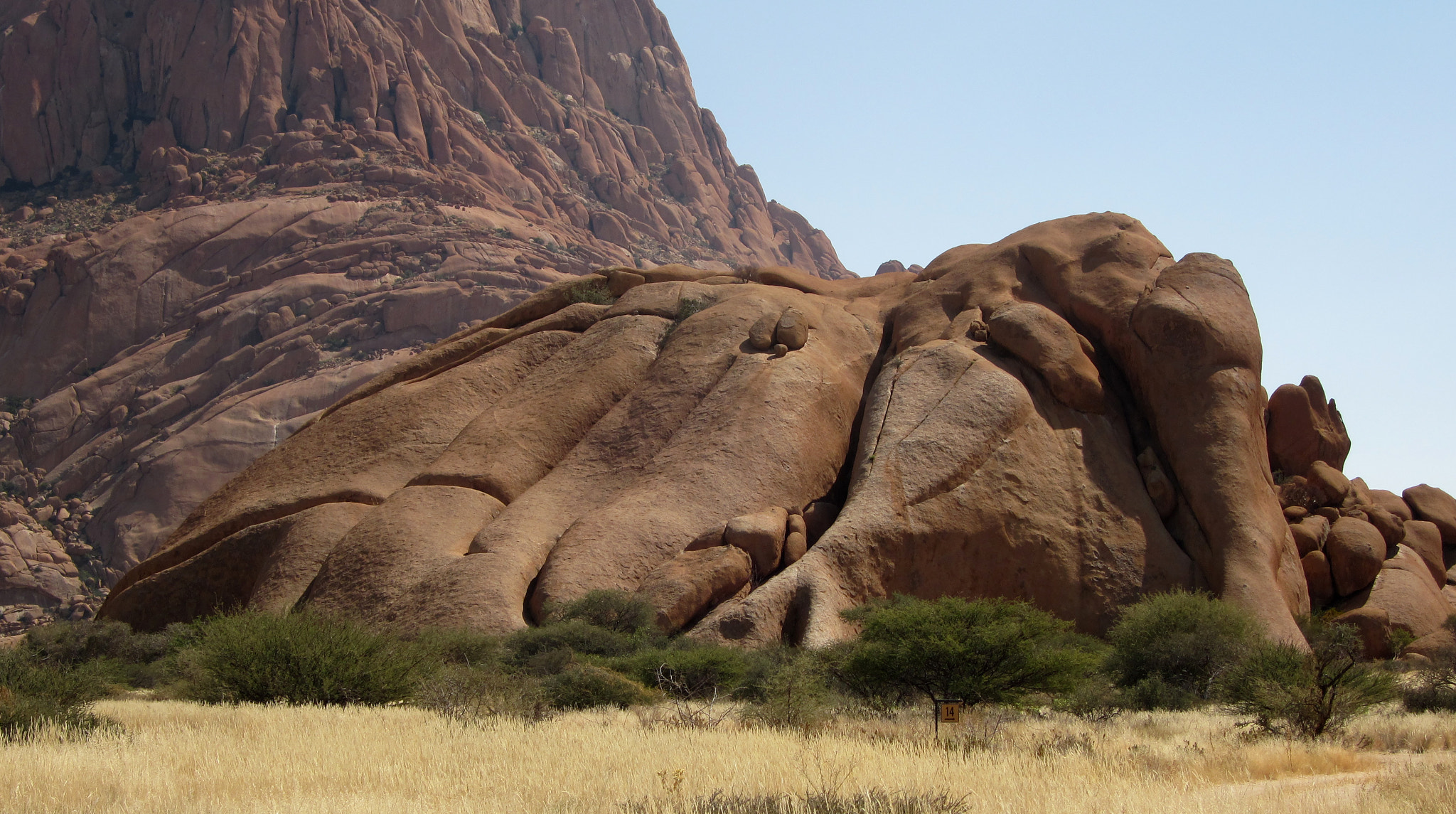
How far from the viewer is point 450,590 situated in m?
20.5

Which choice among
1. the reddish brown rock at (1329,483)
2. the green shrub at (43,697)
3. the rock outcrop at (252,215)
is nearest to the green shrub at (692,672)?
the green shrub at (43,697)

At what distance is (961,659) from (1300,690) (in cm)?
377

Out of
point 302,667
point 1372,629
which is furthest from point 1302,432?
point 302,667

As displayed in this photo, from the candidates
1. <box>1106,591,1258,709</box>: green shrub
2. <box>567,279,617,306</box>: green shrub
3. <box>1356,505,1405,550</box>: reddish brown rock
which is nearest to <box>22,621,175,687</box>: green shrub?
<box>567,279,617,306</box>: green shrub

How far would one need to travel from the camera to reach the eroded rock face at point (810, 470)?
843 inches

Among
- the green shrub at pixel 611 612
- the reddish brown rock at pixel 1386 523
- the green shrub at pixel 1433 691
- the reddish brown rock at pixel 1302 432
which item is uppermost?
the reddish brown rock at pixel 1302 432

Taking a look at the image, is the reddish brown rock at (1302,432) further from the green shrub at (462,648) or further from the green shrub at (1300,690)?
the green shrub at (462,648)

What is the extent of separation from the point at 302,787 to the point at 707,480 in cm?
1477

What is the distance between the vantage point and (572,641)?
18.4 metres

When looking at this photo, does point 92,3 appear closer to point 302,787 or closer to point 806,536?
point 806,536

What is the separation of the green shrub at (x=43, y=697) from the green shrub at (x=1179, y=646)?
13.7 meters

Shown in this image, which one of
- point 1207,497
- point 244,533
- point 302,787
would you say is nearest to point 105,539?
point 244,533

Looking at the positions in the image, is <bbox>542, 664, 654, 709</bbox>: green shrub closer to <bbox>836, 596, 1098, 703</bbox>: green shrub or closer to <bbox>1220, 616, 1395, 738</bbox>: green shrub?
<bbox>836, 596, 1098, 703</bbox>: green shrub

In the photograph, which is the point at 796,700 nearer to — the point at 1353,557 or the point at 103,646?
the point at 103,646
